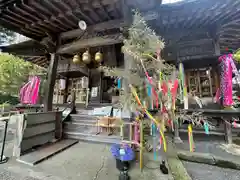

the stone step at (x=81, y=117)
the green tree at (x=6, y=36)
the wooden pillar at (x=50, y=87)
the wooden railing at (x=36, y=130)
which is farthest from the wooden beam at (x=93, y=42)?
the green tree at (x=6, y=36)

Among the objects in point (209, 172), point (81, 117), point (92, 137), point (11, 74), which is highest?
point (11, 74)

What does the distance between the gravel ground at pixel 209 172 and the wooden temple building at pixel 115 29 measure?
2239mm

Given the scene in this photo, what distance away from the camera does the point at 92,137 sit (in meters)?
3.03

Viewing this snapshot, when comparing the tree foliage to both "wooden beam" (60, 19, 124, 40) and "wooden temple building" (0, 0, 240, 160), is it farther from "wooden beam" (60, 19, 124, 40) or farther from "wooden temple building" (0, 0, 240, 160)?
"wooden beam" (60, 19, 124, 40)

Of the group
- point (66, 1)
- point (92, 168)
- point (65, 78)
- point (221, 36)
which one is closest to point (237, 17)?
point (221, 36)

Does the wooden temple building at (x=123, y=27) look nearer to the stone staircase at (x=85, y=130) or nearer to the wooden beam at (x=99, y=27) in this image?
the wooden beam at (x=99, y=27)

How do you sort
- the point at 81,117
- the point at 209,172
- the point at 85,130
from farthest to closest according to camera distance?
1. the point at 81,117
2. the point at 85,130
3. the point at 209,172

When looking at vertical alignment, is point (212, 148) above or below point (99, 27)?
below

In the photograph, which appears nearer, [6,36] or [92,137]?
[92,137]

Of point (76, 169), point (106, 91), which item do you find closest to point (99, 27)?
point (76, 169)

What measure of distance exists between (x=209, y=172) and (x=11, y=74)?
1000 centimetres

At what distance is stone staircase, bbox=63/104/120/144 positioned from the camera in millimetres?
2930

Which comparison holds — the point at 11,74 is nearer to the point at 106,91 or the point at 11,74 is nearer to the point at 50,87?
the point at 50,87

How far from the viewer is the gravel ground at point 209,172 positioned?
70.4 inches
